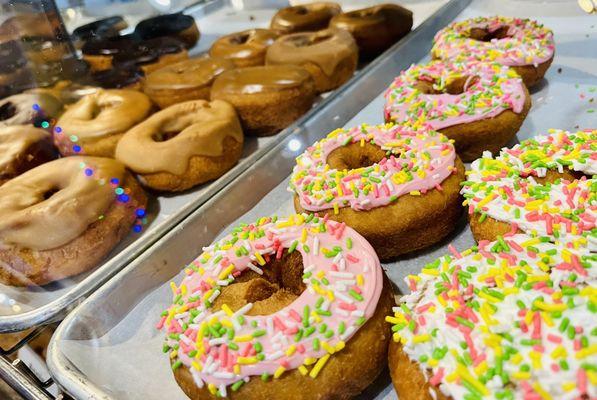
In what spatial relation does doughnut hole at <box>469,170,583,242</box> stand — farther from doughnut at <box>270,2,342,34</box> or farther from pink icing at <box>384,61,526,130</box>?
doughnut at <box>270,2,342,34</box>

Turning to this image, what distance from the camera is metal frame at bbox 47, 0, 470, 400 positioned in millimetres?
1817


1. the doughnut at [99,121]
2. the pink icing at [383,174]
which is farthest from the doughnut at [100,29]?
the pink icing at [383,174]

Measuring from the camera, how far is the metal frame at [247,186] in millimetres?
1817

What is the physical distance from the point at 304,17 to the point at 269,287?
2.97 meters

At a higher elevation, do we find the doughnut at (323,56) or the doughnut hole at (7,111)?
the doughnut hole at (7,111)

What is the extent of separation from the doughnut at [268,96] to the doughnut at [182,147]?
152mm

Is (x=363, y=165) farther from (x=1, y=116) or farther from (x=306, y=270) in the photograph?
(x=1, y=116)

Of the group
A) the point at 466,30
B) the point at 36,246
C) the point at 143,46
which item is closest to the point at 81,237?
the point at 36,246

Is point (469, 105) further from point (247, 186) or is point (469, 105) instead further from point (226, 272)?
point (226, 272)

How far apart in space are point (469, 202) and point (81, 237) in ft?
5.50

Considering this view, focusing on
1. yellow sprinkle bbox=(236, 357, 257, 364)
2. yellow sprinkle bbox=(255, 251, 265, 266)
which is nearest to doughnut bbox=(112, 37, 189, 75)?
yellow sprinkle bbox=(255, 251, 265, 266)

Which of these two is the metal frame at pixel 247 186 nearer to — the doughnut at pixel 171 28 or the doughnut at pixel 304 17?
the doughnut at pixel 304 17

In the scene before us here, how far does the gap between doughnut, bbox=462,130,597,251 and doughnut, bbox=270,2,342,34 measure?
8.11 ft

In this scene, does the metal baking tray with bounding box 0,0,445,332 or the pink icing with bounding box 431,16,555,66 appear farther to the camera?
the pink icing with bounding box 431,16,555,66
